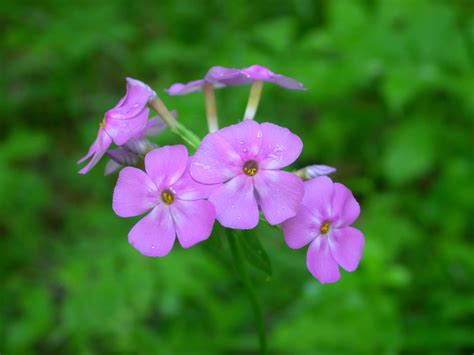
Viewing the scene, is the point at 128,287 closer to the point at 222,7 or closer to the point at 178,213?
the point at 178,213

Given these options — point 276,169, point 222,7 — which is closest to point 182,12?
point 222,7

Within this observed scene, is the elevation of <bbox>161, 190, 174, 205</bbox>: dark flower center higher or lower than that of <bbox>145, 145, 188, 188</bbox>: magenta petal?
lower

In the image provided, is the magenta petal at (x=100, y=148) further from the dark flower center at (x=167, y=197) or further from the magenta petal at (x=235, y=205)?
the magenta petal at (x=235, y=205)

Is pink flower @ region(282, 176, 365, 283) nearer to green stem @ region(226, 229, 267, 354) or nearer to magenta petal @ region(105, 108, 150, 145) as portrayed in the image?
green stem @ region(226, 229, 267, 354)

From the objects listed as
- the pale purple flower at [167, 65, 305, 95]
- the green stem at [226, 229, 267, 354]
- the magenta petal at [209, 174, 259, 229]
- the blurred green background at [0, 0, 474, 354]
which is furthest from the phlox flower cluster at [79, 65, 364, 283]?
the blurred green background at [0, 0, 474, 354]

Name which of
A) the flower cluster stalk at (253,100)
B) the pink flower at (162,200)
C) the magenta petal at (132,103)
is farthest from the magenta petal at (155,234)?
the flower cluster stalk at (253,100)
